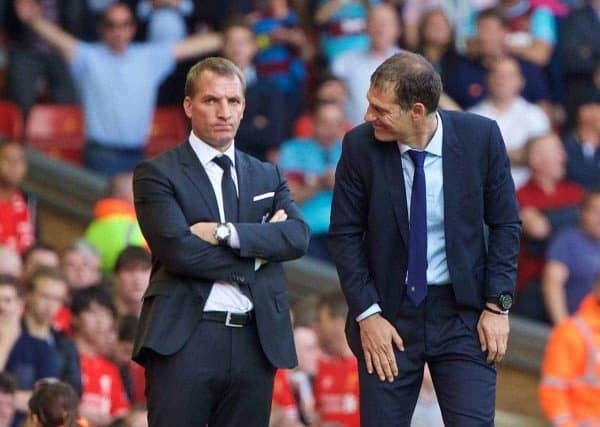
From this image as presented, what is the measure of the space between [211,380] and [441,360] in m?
0.86

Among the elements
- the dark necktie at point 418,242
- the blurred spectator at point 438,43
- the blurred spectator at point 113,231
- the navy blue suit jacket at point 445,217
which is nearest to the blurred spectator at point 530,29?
the blurred spectator at point 438,43

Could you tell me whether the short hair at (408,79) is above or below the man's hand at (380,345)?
above

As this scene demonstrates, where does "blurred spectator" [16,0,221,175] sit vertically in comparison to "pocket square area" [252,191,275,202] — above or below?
above

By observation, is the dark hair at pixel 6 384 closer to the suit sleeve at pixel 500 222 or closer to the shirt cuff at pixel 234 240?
the shirt cuff at pixel 234 240

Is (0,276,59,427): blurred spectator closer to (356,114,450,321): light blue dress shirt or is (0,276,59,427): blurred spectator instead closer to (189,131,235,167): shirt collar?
(189,131,235,167): shirt collar

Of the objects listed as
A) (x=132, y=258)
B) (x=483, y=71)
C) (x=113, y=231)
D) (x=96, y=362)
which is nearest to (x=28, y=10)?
(x=113, y=231)

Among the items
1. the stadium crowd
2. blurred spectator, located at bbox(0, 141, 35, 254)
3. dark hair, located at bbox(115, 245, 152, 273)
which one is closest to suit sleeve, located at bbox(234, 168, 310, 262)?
the stadium crowd

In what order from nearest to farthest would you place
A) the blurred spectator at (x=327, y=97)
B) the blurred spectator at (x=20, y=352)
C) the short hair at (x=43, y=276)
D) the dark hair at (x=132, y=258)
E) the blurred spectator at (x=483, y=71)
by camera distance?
1. the blurred spectator at (x=20, y=352)
2. the short hair at (x=43, y=276)
3. the dark hair at (x=132, y=258)
4. the blurred spectator at (x=327, y=97)
5. the blurred spectator at (x=483, y=71)

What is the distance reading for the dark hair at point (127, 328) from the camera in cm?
971

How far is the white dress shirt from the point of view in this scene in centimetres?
650

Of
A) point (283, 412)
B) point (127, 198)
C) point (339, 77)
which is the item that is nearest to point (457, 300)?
point (283, 412)

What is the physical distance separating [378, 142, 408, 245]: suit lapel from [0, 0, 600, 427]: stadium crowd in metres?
3.04

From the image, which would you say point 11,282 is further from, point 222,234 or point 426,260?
point 426,260

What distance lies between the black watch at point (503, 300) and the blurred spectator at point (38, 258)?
4.43 m
